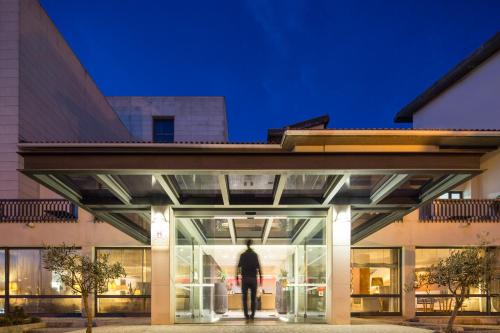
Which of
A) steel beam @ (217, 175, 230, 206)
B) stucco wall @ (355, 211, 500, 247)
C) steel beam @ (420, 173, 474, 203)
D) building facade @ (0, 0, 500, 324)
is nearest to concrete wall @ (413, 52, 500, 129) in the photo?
building facade @ (0, 0, 500, 324)

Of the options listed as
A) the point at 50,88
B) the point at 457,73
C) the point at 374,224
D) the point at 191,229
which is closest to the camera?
the point at 191,229

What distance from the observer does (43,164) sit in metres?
9.50

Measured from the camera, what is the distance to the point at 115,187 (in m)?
11.6

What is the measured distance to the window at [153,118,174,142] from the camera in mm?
45156

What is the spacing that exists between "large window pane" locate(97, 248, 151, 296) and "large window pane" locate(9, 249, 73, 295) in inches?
92.3

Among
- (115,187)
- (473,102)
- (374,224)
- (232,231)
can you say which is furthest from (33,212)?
(473,102)

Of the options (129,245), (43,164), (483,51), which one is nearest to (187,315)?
(43,164)

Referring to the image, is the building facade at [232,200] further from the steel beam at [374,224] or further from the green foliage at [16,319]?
the green foliage at [16,319]

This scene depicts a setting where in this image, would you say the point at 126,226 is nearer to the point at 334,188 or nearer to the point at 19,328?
the point at 19,328

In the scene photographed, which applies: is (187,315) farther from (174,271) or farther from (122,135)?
(122,135)

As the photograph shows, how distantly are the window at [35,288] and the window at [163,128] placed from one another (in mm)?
22836

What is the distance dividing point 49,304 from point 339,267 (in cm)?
1471

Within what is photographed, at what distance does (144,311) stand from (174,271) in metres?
10.4

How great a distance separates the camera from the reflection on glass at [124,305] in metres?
23.0
